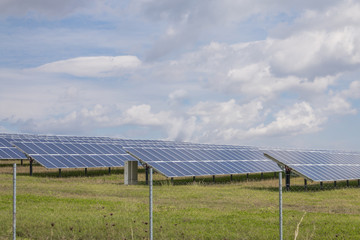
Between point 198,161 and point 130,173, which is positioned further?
point 198,161

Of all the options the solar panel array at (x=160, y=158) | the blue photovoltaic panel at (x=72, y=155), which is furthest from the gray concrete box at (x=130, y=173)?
the blue photovoltaic panel at (x=72, y=155)

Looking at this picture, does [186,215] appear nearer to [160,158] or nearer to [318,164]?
[160,158]

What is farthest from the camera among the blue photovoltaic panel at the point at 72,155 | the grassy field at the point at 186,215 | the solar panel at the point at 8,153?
the solar panel at the point at 8,153

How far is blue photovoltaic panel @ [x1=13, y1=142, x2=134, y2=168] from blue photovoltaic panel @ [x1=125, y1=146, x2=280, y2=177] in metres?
5.60

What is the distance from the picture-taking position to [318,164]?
1247 inches

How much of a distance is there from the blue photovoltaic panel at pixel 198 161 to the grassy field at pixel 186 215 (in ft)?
14.9

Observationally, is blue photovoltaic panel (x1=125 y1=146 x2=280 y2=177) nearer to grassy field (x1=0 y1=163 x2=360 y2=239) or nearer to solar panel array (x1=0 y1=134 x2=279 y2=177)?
solar panel array (x1=0 y1=134 x2=279 y2=177)

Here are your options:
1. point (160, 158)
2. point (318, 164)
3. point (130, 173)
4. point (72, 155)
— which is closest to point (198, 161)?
point (160, 158)

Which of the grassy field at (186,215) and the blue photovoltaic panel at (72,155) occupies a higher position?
the blue photovoltaic panel at (72,155)

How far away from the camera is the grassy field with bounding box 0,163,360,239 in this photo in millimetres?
13336

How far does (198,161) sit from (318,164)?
8554 mm

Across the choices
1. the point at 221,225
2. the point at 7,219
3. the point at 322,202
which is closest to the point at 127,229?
the point at 221,225

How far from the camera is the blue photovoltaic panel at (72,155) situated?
1404 inches

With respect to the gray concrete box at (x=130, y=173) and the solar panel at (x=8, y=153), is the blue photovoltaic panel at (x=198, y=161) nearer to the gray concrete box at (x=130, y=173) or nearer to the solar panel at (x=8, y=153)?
the gray concrete box at (x=130, y=173)
